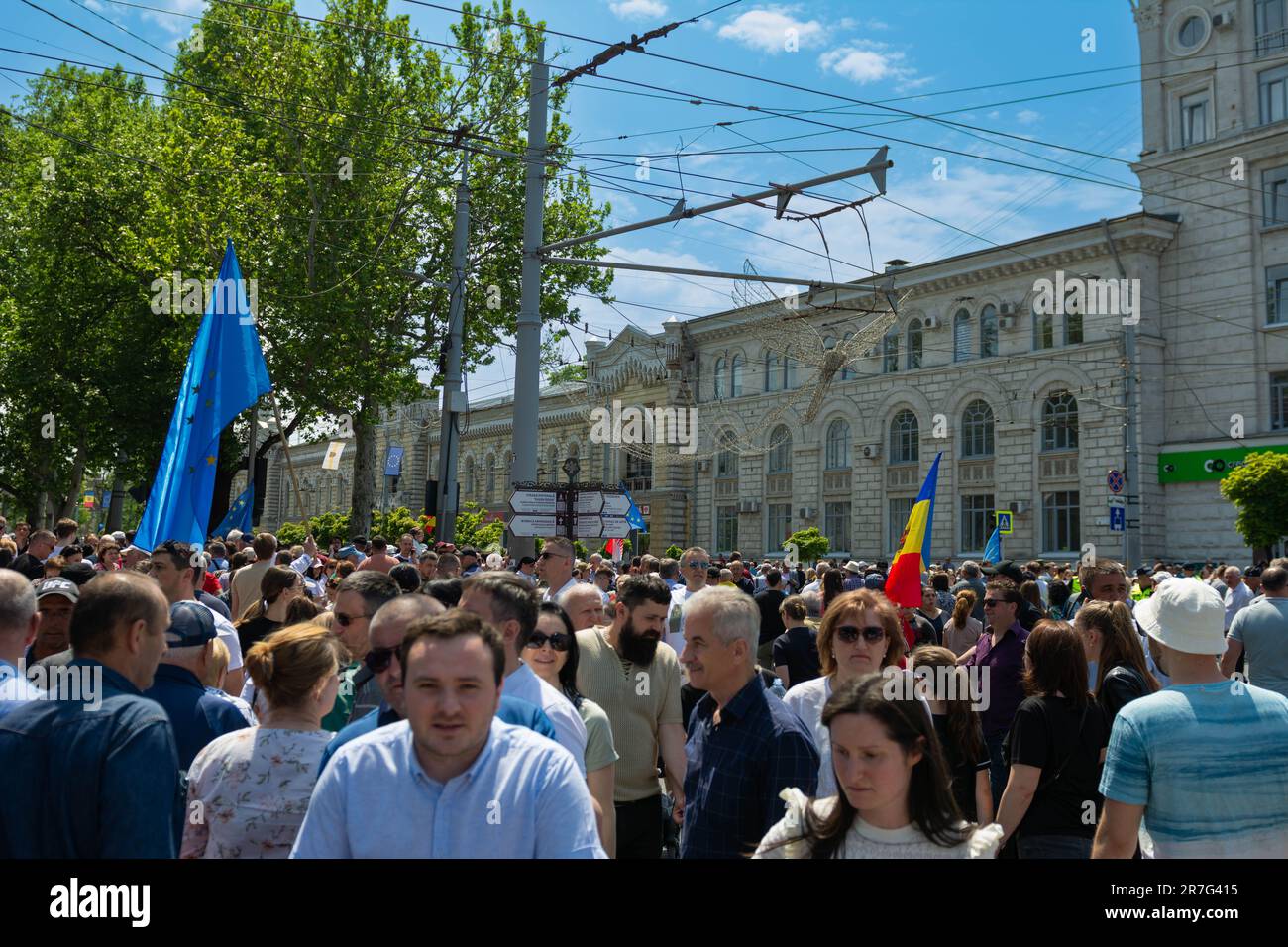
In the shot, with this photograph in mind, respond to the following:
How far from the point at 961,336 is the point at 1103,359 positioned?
598 cm

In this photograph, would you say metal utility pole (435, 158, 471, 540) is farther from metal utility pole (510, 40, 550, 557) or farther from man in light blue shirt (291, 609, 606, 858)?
man in light blue shirt (291, 609, 606, 858)

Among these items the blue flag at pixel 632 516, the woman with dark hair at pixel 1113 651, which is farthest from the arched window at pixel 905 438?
the woman with dark hair at pixel 1113 651

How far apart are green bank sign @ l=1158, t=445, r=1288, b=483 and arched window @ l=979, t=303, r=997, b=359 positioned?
7025 mm

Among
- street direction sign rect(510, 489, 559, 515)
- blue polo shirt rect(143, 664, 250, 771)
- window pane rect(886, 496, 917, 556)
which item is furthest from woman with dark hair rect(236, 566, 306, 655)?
window pane rect(886, 496, 917, 556)

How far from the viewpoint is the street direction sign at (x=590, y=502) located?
14.3 m

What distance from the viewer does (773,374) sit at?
50.0 metres

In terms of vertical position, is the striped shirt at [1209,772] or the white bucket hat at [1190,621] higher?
the white bucket hat at [1190,621]

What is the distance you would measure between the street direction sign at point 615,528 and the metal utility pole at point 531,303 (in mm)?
1221

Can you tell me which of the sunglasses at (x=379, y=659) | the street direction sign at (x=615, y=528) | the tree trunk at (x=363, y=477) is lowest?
the sunglasses at (x=379, y=659)

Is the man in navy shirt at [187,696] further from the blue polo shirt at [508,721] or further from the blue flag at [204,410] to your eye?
the blue flag at [204,410]

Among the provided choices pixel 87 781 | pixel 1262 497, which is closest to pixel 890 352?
pixel 1262 497

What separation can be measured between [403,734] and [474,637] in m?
0.34

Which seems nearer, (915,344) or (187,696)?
(187,696)

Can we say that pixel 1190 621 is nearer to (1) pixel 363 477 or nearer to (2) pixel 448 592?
(2) pixel 448 592
